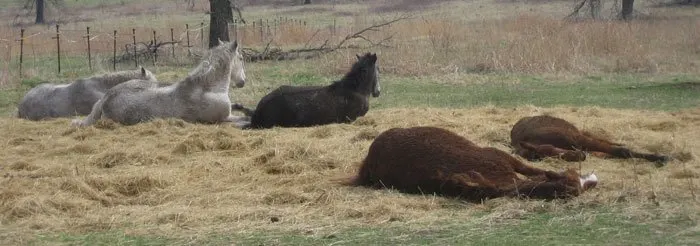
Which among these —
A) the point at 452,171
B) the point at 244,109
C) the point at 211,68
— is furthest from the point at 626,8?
the point at 452,171

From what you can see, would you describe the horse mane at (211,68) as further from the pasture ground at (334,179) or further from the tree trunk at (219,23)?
the tree trunk at (219,23)

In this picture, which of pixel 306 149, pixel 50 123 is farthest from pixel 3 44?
pixel 306 149

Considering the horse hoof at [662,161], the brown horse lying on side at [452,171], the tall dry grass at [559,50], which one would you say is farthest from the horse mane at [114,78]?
the horse hoof at [662,161]

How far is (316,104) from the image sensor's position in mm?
12211

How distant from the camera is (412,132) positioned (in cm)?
736

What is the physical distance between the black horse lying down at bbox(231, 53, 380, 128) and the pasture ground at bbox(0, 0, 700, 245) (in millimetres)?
370

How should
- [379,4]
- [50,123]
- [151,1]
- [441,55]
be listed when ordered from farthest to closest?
[151,1] → [379,4] → [441,55] → [50,123]

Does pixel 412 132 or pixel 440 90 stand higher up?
pixel 412 132

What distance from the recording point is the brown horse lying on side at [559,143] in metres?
8.32

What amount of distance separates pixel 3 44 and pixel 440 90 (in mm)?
18317

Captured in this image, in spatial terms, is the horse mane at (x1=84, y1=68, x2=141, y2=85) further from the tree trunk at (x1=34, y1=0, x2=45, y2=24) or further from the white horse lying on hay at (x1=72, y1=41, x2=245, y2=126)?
the tree trunk at (x1=34, y1=0, x2=45, y2=24)

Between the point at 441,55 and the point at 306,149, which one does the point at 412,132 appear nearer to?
the point at 306,149

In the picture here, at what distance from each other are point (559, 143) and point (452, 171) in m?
2.03

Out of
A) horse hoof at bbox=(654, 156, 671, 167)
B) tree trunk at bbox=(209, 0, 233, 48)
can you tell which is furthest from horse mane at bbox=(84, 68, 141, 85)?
horse hoof at bbox=(654, 156, 671, 167)
